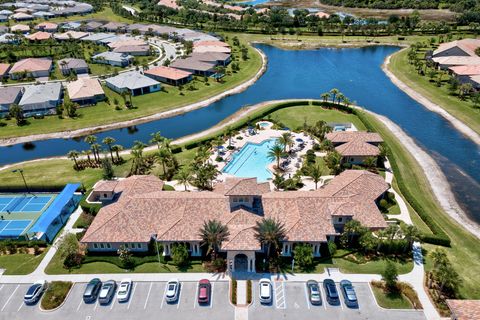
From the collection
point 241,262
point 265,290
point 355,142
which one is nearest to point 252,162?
point 355,142

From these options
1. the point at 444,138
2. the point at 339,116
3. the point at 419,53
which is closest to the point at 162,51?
the point at 339,116

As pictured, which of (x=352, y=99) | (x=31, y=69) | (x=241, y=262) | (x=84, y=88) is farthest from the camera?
(x=31, y=69)

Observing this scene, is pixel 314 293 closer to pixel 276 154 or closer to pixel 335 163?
pixel 335 163

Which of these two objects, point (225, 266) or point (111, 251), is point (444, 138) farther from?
point (111, 251)

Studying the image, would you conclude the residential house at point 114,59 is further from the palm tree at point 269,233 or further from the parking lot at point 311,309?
the parking lot at point 311,309

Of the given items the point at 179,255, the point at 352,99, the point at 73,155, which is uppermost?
the point at 352,99

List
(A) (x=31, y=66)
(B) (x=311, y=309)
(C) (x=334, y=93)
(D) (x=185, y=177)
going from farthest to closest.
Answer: (A) (x=31, y=66) → (C) (x=334, y=93) → (D) (x=185, y=177) → (B) (x=311, y=309)
